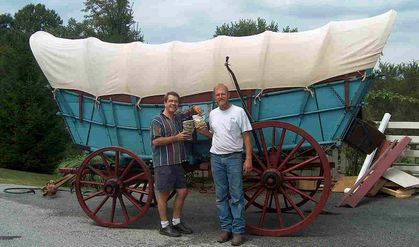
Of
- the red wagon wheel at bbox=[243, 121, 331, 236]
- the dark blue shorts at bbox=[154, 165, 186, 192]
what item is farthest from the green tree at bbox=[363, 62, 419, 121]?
the dark blue shorts at bbox=[154, 165, 186, 192]

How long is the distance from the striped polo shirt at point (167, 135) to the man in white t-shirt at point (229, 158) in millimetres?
496

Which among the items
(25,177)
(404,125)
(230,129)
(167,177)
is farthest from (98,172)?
(25,177)

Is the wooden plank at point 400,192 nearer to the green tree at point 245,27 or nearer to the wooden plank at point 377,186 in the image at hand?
the wooden plank at point 377,186

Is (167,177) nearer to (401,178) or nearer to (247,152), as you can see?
(247,152)

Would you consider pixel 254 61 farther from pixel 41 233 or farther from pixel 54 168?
pixel 54 168

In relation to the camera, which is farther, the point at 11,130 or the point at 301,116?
the point at 11,130

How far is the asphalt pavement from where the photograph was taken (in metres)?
5.84

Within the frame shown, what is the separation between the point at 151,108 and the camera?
662 centimetres

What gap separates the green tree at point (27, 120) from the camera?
14336 mm

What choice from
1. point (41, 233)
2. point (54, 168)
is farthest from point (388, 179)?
point (54, 168)

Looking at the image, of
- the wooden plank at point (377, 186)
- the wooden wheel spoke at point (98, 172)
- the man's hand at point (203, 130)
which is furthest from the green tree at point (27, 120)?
the man's hand at point (203, 130)

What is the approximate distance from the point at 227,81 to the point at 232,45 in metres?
0.45

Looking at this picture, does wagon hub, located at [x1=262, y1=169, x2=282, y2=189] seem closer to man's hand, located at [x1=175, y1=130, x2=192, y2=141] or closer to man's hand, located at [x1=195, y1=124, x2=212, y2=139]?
man's hand, located at [x1=195, y1=124, x2=212, y2=139]

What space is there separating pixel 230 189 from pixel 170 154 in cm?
86
